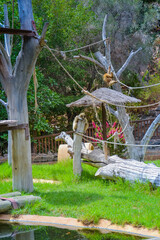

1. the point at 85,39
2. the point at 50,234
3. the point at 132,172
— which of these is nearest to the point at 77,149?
→ the point at 132,172

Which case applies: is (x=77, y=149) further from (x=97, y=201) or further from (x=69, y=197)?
(x=97, y=201)

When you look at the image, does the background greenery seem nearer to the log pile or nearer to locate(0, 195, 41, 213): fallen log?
the log pile


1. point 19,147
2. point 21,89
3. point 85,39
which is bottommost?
point 19,147

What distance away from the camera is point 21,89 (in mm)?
6051

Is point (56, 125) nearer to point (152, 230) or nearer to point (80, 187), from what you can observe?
point (80, 187)

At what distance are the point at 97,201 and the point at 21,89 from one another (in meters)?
2.60

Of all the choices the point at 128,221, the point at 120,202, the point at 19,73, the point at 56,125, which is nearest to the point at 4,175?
the point at 19,73

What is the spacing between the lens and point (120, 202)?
17.0ft

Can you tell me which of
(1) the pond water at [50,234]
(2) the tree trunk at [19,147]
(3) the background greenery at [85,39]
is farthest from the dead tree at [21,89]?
(3) the background greenery at [85,39]

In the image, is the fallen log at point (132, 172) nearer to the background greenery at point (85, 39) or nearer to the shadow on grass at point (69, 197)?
the shadow on grass at point (69, 197)

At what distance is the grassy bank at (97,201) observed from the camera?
181 inches

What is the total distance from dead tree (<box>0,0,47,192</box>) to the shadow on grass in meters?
0.49

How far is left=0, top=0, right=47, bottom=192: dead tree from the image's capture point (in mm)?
5867

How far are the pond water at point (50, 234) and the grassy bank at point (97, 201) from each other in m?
0.29
